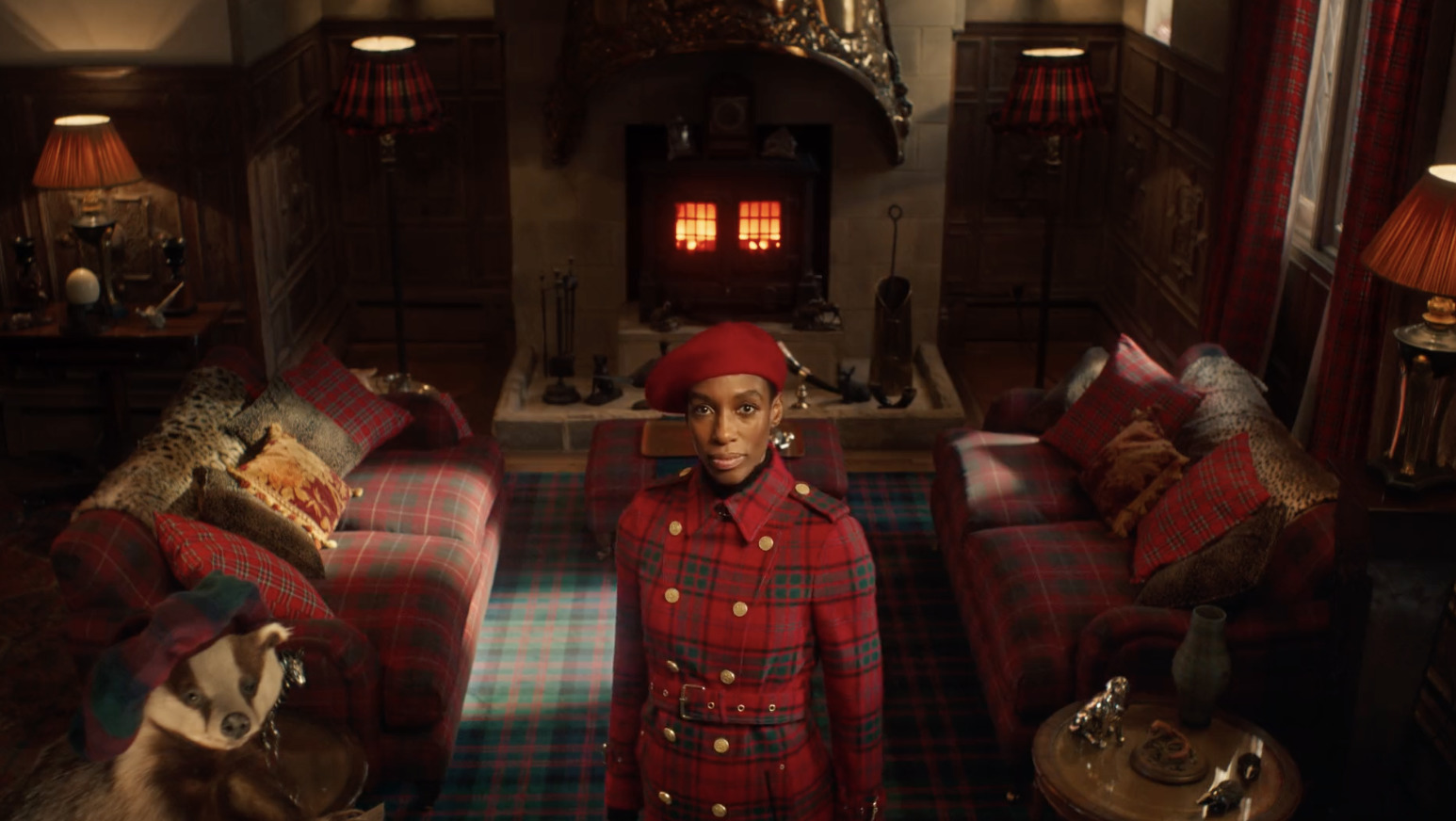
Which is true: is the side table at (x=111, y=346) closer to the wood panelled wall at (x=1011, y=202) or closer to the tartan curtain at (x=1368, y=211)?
the wood panelled wall at (x=1011, y=202)

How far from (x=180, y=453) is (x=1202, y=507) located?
118 inches

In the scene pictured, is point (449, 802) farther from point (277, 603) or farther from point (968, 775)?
point (968, 775)

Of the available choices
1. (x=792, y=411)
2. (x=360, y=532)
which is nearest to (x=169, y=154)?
(x=360, y=532)

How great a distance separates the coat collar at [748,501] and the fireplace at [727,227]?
460 centimetres

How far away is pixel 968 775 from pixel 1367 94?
2430mm

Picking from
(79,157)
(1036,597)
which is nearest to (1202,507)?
(1036,597)

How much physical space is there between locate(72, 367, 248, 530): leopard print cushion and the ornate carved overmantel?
2475mm

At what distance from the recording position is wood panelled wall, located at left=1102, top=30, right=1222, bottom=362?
21.5 feet

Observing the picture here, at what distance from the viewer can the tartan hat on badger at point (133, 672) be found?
1.79 meters

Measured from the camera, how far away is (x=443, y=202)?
816 cm

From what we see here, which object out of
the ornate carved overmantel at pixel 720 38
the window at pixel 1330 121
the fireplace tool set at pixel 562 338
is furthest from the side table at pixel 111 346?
the window at pixel 1330 121

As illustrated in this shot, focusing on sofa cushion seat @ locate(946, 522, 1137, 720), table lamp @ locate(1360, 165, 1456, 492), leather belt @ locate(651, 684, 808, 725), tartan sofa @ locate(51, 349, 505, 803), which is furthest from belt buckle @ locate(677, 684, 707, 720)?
table lamp @ locate(1360, 165, 1456, 492)

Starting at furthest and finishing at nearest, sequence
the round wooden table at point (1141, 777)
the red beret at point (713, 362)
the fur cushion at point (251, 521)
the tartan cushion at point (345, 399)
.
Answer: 1. the tartan cushion at point (345, 399)
2. the fur cushion at point (251, 521)
3. the round wooden table at point (1141, 777)
4. the red beret at point (713, 362)

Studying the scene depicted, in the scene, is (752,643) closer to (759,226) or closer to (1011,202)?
(759,226)
